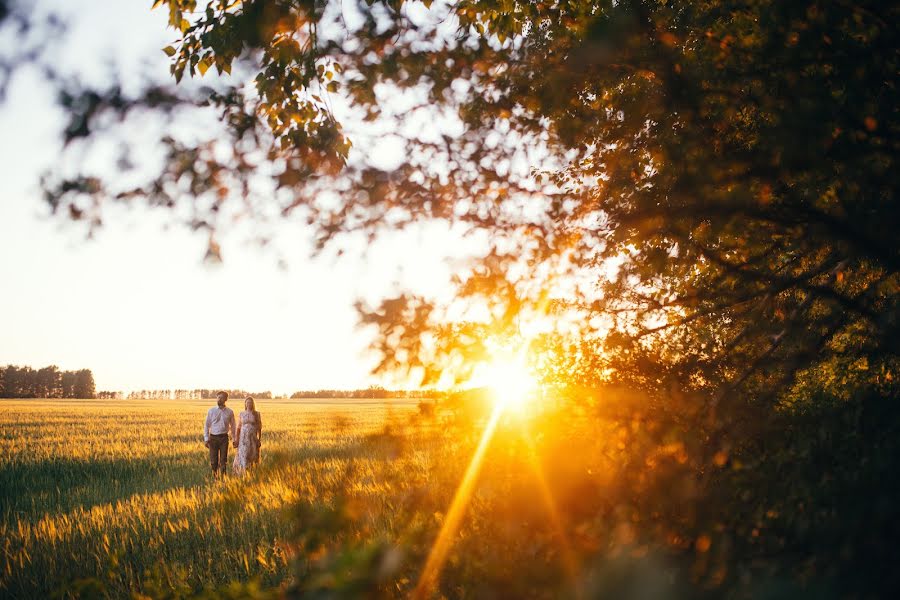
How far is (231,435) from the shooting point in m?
11.7

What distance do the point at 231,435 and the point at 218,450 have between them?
425mm

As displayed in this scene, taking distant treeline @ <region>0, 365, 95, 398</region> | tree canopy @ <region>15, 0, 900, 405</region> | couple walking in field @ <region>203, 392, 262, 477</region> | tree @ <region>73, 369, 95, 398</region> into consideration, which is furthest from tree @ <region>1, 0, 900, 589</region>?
tree @ <region>73, 369, 95, 398</region>

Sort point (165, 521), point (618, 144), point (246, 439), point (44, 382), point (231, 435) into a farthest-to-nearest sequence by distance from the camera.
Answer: point (44, 382), point (231, 435), point (246, 439), point (165, 521), point (618, 144)

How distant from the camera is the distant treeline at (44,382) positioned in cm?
13338

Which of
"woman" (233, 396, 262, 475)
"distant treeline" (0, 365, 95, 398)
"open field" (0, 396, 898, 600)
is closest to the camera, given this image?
"open field" (0, 396, 898, 600)

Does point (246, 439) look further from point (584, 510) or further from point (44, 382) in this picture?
point (44, 382)

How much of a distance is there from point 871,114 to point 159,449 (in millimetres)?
20963

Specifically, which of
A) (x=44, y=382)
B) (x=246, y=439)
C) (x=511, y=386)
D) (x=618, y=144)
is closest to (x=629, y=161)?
(x=618, y=144)

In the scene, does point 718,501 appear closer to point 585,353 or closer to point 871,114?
point 585,353

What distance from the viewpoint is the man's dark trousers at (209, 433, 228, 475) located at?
36.8 feet

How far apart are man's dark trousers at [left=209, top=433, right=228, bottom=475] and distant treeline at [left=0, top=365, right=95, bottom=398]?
527 ft

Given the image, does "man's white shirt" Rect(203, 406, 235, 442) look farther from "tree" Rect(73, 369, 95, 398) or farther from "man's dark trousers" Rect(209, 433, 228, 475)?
"tree" Rect(73, 369, 95, 398)

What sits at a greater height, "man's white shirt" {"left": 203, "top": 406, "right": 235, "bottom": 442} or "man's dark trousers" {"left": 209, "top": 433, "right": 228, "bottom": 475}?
"man's white shirt" {"left": 203, "top": 406, "right": 235, "bottom": 442}

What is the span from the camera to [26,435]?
22.1 metres
